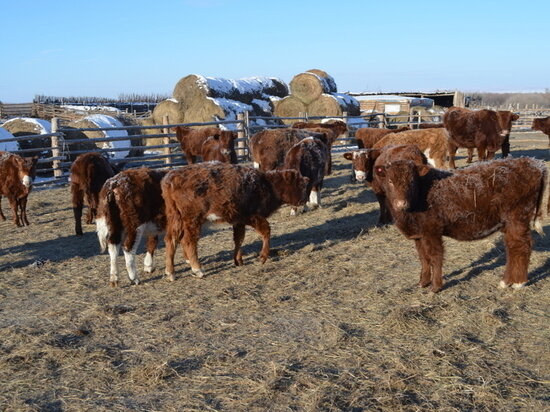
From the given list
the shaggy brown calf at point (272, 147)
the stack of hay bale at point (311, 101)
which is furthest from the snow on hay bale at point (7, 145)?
the stack of hay bale at point (311, 101)

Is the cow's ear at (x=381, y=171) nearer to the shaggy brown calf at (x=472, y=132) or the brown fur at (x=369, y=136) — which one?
the brown fur at (x=369, y=136)

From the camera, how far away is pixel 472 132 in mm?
14328

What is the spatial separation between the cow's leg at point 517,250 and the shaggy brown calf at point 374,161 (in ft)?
9.94

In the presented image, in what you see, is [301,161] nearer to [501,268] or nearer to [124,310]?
[501,268]

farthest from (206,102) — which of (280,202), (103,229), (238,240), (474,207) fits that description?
(474,207)

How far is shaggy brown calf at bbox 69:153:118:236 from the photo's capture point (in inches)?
332

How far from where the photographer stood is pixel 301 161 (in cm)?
956

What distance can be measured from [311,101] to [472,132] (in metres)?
10.9

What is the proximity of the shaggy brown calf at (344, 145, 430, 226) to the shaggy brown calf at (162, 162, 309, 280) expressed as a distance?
8.52ft

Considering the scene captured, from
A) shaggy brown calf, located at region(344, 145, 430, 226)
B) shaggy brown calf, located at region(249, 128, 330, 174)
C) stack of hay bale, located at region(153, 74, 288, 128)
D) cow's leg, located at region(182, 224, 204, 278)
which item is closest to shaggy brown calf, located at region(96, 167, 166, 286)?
cow's leg, located at region(182, 224, 204, 278)

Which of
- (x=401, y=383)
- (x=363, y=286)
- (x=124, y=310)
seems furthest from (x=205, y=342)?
(x=363, y=286)

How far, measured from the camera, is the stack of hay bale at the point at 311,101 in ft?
77.9

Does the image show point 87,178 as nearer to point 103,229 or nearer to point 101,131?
point 103,229

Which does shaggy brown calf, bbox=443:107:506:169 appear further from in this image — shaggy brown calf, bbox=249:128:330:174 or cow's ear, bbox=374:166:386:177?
cow's ear, bbox=374:166:386:177
